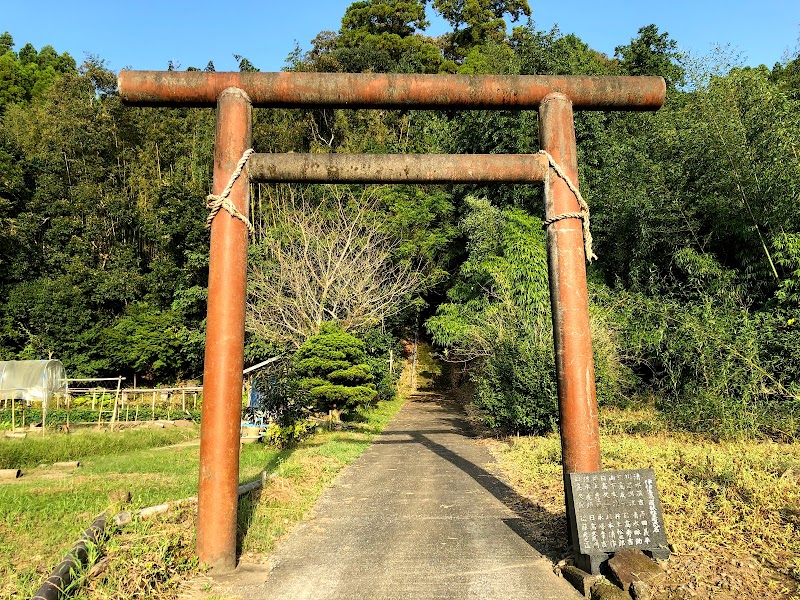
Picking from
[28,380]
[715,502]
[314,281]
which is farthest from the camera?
[314,281]

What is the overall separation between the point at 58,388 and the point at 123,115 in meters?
16.6

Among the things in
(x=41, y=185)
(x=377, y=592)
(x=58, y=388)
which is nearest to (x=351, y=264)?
(x=58, y=388)

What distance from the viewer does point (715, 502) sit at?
5.12m

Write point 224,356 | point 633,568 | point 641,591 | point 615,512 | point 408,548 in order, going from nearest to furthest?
1. point 641,591
2. point 633,568
3. point 615,512
4. point 224,356
5. point 408,548

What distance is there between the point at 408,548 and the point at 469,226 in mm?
16370

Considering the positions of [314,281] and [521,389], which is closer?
[521,389]

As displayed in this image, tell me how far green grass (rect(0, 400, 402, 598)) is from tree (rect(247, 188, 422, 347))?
686 centimetres

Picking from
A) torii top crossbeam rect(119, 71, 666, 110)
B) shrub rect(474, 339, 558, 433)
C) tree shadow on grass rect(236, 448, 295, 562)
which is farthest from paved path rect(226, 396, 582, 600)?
torii top crossbeam rect(119, 71, 666, 110)

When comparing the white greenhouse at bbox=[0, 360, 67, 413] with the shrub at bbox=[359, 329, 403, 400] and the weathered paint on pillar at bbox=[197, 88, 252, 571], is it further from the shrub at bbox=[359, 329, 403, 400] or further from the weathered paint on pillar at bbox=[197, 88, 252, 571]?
the weathered paint on pillar at bbox=[197, 88, 252, 571]

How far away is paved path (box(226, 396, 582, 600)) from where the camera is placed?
12.4ft

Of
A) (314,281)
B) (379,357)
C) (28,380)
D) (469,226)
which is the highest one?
(469,226)

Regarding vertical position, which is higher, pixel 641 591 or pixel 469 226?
pixel 469 226

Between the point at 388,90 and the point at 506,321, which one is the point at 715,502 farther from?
the point at 506,321

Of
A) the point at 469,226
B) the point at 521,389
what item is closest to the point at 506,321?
the point at 521,389
